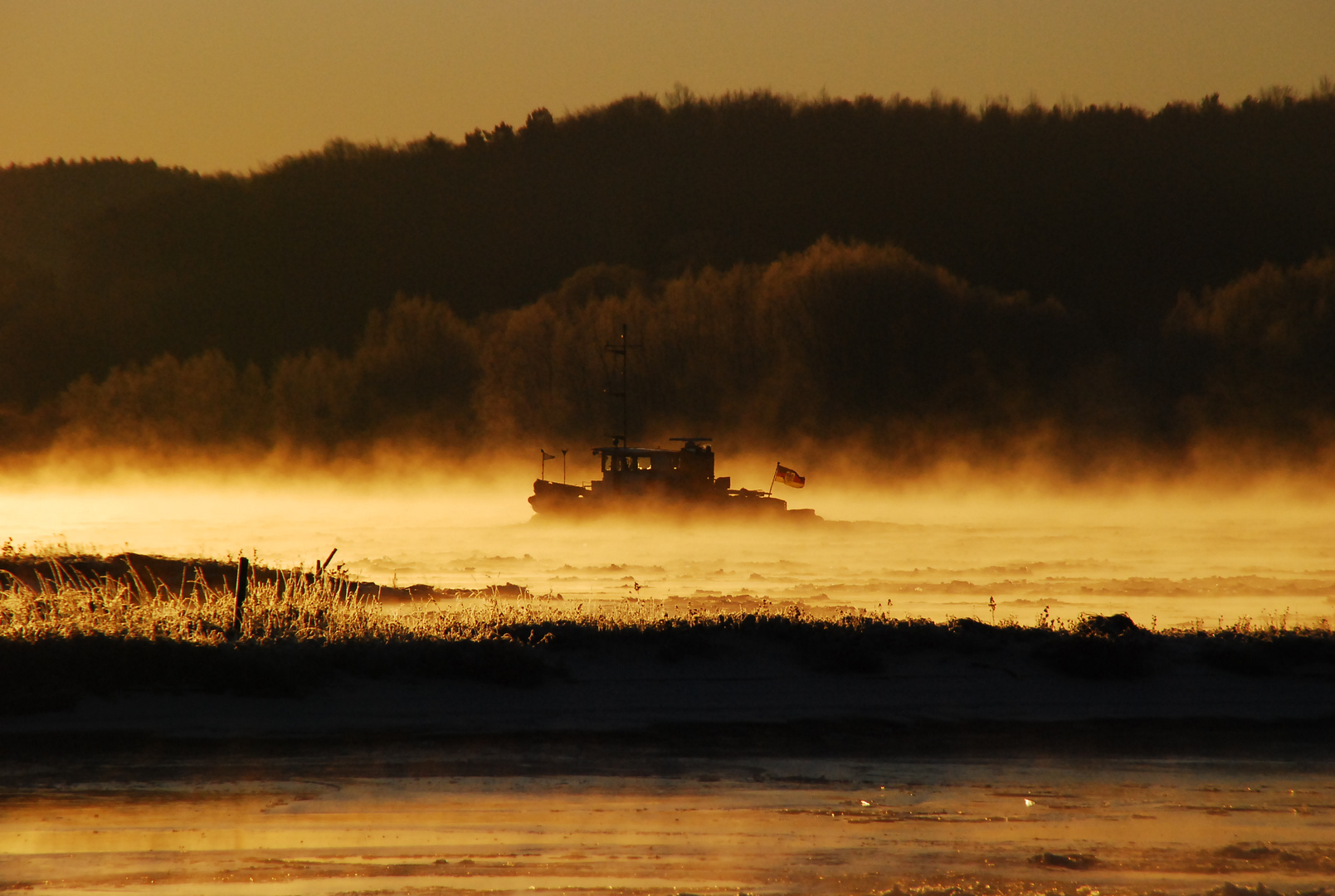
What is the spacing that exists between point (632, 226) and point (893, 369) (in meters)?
33.6

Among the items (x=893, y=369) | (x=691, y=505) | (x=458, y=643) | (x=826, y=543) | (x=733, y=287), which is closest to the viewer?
(x=458, y=643)

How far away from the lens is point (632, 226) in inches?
3844

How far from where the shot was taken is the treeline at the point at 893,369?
6638cm

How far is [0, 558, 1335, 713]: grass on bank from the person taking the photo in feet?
49.8

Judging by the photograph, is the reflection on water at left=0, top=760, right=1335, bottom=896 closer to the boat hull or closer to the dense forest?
the boat hull

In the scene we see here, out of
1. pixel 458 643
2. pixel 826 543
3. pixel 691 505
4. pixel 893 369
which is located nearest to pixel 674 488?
pixel 691 505

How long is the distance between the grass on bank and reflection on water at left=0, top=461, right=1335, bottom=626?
489cm

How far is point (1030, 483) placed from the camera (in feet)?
214

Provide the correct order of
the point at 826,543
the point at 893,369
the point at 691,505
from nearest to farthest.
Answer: the point at 826,543 < the point at 691,505 < the point at 893,369

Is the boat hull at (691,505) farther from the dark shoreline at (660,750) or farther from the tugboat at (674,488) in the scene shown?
the dark shoreline at (660,750)

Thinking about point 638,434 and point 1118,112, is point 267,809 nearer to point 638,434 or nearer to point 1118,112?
point 638,434

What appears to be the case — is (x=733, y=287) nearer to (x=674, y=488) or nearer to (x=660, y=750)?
(x=674, y=488)

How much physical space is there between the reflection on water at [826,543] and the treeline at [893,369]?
4488mm

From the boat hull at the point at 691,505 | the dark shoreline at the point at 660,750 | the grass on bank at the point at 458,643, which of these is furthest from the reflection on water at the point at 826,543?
the dark shoreline at the point at 660,750
